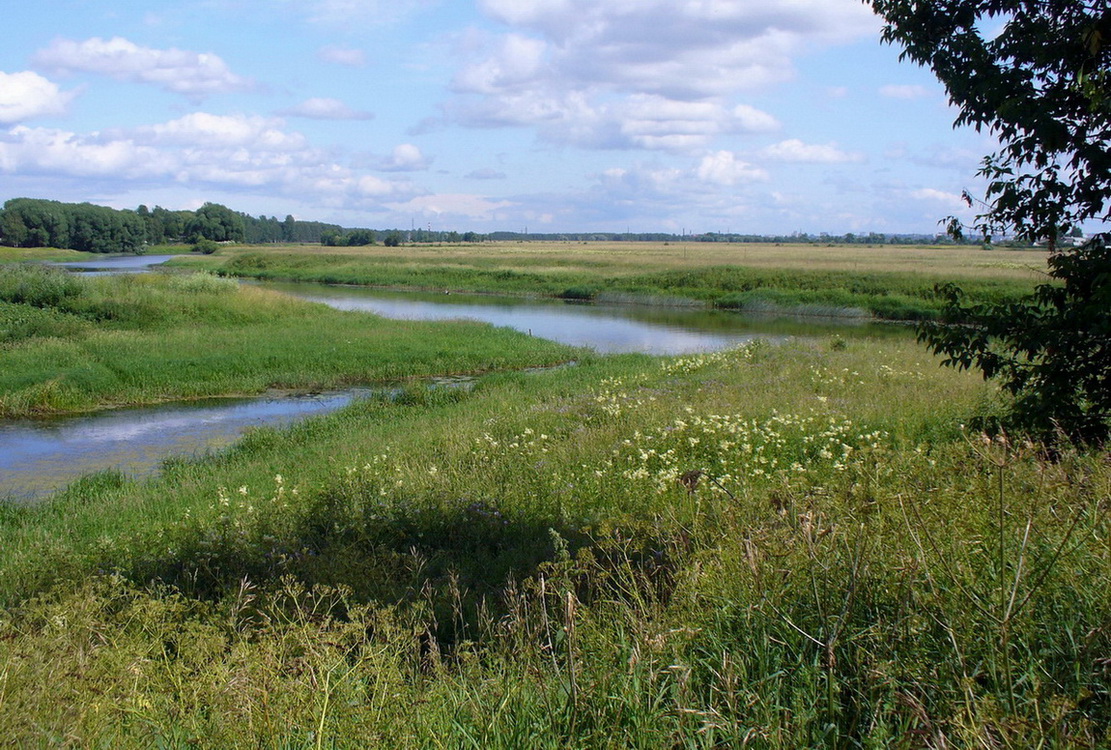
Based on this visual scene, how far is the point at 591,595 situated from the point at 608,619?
0.36m

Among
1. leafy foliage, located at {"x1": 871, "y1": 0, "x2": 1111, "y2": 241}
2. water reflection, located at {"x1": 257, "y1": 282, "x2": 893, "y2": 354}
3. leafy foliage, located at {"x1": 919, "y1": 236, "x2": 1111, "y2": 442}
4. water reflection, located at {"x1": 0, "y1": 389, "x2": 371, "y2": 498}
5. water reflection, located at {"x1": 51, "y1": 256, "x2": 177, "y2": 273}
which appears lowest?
water reflection, located at {"x1": 0, "y1": 389, "x2": 371, "y2": 498}

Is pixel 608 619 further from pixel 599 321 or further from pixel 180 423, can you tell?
pixel 599 321

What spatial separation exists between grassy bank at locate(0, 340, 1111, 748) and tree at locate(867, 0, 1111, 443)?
0.99 meters

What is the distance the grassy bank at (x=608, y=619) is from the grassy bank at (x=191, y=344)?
471 inches

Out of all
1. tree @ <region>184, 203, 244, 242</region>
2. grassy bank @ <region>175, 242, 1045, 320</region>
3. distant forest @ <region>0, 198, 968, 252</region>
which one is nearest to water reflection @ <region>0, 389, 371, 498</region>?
grassy bank @ <region>175, 242, 1045, 320</region>

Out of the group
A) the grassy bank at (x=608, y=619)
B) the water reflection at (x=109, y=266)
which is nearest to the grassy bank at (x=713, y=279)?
the water reflection at (x=109, y=266)

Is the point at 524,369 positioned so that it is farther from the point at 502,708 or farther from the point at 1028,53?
the point at 502,708

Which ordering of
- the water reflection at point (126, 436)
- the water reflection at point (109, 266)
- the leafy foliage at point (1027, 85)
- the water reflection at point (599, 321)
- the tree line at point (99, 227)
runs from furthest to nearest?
the tree line at point (99, 227)
the water reflection at point (109, 266)
the water reflection at point (599, 321)
the water reflection at point (126, 436)
the leafy foliage at point (1027, 85)

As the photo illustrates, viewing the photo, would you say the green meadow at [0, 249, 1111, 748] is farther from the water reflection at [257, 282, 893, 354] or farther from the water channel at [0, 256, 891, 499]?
the water reflection at [257, 282, 893, 354]

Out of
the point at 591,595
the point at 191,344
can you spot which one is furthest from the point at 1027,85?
the point at 191,344

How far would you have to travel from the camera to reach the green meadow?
111 inches

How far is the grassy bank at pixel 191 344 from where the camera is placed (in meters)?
19.1

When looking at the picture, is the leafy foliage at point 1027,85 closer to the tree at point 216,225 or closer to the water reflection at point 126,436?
the water reflection at point 126,436

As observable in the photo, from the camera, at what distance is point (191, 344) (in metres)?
24.6
